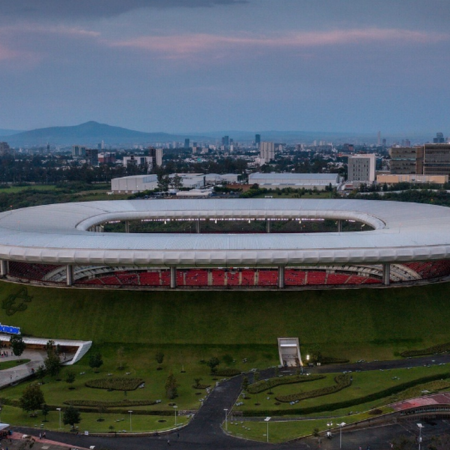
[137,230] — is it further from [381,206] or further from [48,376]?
[48,376]

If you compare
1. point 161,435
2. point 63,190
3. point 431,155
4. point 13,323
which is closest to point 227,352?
point 161,435

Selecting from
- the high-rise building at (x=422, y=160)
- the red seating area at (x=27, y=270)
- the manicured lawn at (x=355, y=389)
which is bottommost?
the manicured lawn at (x=355, y=389)

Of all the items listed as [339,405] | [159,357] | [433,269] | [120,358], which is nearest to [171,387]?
[159,357]

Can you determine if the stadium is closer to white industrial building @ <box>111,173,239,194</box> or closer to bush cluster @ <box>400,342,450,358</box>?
bush cluster @ <box>400,342,450,358</box>

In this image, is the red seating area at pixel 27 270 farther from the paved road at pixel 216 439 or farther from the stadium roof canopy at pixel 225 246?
the paved road at pixel 216 439

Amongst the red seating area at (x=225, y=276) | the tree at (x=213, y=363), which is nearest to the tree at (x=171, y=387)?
the tree at (x=213, y=363)
